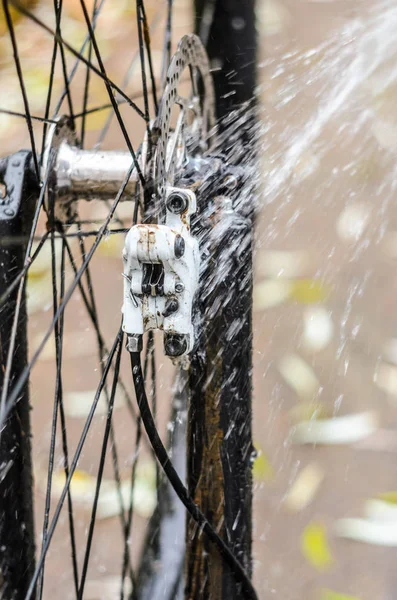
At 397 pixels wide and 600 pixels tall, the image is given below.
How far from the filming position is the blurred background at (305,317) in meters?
1.60

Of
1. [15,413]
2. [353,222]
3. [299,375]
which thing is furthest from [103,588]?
[353,222]

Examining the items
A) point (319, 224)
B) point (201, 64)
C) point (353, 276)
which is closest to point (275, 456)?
point (353, 276)

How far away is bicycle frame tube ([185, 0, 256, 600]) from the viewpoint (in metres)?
0.69

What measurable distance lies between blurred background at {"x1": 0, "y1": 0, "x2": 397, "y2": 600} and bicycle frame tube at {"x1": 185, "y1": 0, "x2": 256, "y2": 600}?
746 millimetres

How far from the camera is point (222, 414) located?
0.74m

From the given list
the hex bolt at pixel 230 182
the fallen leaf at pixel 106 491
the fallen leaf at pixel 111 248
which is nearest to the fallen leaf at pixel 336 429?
the fallen leaf at pixel 106 491

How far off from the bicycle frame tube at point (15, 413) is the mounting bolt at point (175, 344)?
7.2 inches

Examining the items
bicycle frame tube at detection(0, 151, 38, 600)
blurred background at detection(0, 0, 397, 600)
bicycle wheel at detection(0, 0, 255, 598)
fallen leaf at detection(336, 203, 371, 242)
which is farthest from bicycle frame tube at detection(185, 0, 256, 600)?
fallen leaf at detection(336, 203, 371, 242)

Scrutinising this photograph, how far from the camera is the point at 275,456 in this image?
1.77 metres

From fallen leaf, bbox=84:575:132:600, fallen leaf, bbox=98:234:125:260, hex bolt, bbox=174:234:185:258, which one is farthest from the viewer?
fallen leaf, bbox=98:234:125:260

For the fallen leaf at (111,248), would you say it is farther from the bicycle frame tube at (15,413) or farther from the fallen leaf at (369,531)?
the bicycle frame tube at (15,413)

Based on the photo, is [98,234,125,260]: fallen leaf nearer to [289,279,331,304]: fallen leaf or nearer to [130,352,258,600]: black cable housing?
[289,279,331,304]: fallen leaf

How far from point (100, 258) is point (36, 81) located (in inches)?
28.4

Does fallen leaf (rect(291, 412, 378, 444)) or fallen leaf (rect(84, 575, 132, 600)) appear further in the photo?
fallen leaf (rect(291, 412, 378, 444))
